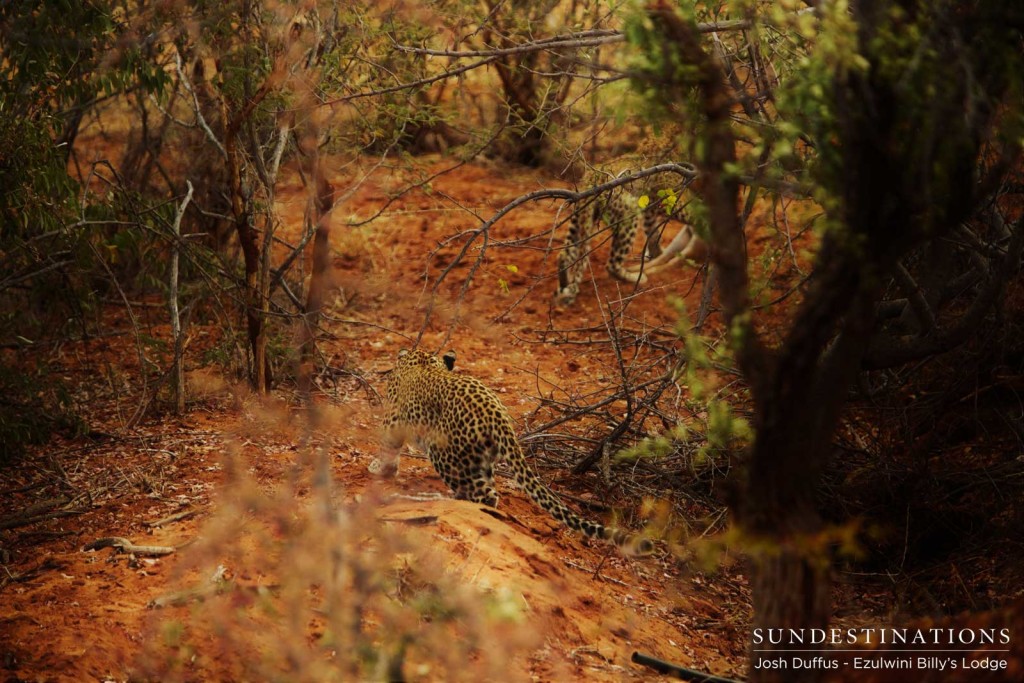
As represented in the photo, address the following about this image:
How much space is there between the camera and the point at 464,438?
20.6 feet

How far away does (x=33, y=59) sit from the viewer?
6.25m

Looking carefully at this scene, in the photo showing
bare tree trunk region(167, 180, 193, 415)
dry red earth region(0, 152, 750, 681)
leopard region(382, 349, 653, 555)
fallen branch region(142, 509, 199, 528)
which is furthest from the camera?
bare tree trunk region(167, 180, 193, 415)

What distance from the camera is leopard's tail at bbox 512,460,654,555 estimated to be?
18.2 ft

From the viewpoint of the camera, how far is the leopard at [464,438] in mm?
6137

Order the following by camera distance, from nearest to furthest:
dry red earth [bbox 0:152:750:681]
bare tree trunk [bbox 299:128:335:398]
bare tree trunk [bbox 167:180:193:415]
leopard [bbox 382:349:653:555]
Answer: dry red earth [bbox 0:152:750:681]
leopard [bbox 382:349:653:555]
bare tree trunk [bbox 167:180:193:415]
bare tree trunk [bbox 299:128:335:398]

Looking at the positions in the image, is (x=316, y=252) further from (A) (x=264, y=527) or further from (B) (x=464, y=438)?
(A) (x=264, y=527)

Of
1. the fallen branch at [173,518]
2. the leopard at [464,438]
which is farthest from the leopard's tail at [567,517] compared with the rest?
the fallen branch at [173,518]

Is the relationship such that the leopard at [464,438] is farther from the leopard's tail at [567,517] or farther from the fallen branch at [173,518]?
the fallen branch at [173,518]

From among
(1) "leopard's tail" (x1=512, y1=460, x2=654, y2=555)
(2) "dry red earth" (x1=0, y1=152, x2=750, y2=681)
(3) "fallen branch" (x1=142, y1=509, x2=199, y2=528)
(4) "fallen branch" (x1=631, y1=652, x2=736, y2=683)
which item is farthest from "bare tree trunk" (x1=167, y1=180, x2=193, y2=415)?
(4) "fallen branch" (x1=631, y1=652, x2=736, y2=683)

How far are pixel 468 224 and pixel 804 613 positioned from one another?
8843mm

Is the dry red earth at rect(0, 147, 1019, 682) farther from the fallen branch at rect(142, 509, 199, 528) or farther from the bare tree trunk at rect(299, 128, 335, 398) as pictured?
the bare tree trunk at rect(299, 128, 335, 398)

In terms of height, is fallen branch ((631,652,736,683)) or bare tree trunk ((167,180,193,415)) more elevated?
bare tree trunk ((167,180,193,415))

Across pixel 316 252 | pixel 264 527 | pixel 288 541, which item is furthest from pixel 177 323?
pixel 288 541

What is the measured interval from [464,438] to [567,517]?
0.83 m
